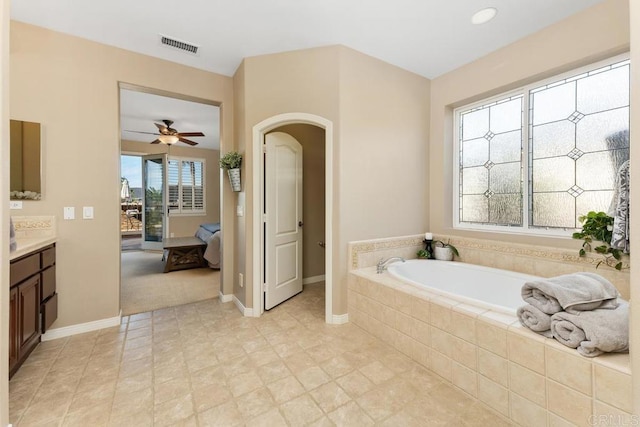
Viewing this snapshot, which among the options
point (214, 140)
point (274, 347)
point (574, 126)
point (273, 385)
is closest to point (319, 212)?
point (274, 347)

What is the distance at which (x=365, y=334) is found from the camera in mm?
2508

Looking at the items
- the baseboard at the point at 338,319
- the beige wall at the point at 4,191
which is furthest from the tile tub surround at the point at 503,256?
the beige wall at the point at 4,191

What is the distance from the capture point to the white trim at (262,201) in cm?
272

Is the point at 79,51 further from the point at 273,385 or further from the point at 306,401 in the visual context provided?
the point at 306,401

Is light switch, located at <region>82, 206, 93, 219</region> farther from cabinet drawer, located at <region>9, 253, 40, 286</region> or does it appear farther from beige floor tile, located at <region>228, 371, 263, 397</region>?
beige floor tile, located at <region>228, 371, 263, 397</region>

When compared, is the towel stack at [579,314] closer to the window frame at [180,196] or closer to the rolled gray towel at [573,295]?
the rolled gray towel at [573,295]

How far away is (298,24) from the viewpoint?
239cm

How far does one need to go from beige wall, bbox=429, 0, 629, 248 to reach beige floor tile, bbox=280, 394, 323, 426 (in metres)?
2.37

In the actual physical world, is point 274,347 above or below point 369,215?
below

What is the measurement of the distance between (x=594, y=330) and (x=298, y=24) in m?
2.84

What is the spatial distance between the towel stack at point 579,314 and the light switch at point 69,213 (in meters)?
3.57

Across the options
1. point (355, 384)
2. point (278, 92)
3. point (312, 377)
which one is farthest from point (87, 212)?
point (355, 384)

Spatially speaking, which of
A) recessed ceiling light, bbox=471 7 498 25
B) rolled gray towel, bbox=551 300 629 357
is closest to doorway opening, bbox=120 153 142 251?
recessed ceiling light, bbox=471 7 498 25

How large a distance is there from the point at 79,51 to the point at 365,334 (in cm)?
368
